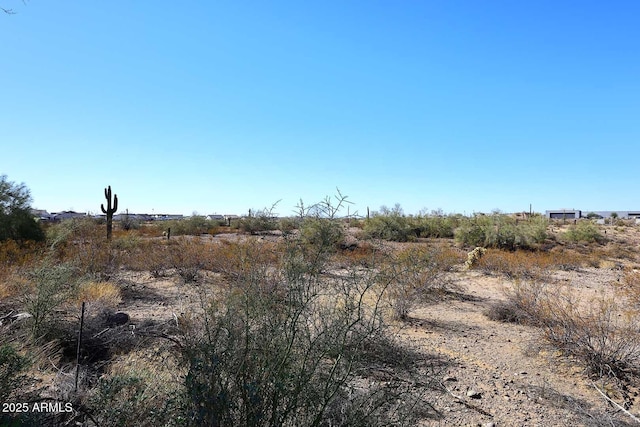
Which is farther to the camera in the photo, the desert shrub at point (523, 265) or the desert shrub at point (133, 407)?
the desert shrub at point (523, 265)

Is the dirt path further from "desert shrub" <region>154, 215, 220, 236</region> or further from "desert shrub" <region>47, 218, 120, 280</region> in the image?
"desert shrub" <region>154, 215, 220, 236</region>

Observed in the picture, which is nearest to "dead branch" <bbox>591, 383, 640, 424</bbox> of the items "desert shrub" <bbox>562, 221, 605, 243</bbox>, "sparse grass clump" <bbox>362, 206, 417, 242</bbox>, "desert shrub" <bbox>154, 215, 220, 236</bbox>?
"sparse grass clump" <bbox>362, 206, 417, 242</bbox>

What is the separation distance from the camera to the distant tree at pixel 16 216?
16438 millimetres

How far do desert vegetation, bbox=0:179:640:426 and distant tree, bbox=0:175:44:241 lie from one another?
5.23 metres

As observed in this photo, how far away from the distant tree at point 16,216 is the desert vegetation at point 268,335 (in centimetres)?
523

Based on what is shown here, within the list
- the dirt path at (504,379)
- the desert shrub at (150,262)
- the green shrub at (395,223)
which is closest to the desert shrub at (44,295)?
the dirt path at (504,379)

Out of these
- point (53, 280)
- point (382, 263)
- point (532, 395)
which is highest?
point (382, 263)

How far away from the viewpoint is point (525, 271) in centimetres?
1434

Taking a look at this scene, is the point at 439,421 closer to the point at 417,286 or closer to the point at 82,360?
the point at 82,360

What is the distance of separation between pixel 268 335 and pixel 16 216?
19376 mm

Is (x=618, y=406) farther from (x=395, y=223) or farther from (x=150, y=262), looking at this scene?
(x=395, y=223)

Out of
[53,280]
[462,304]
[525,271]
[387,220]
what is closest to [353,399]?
[53,280]

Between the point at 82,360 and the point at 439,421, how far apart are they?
4.73 metres

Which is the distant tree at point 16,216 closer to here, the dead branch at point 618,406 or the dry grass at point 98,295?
the dry grass at point 98,295
